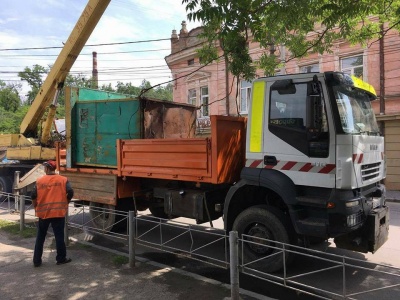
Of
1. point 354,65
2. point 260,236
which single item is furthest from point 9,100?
point 260,236

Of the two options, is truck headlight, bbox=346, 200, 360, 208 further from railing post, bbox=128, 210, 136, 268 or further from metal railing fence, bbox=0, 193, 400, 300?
railing post, bbox=128, 210, 136, 268

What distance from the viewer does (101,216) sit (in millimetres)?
7078

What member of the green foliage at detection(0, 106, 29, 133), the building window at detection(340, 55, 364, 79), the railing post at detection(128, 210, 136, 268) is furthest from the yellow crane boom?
the green foliage at detection(0, 106, 29, 133)

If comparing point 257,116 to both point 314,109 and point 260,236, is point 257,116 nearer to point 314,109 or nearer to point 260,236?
point 314,109

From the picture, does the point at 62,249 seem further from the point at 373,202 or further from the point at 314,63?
the point at 314,63

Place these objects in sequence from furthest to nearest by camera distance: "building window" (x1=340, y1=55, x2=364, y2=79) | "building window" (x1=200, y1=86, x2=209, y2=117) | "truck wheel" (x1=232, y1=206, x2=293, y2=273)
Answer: "building window" (x1=200, y1=86, x2=209, y2=117) → "building window" (x1=340, y1=55, x2=364, y2=79) → "truck wheel" (x1=232, y1=206, x2=293, y2=273)

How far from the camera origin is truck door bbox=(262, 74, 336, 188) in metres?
4.17

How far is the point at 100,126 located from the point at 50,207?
7.63ft

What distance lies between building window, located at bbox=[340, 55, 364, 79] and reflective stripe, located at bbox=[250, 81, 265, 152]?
1046cm

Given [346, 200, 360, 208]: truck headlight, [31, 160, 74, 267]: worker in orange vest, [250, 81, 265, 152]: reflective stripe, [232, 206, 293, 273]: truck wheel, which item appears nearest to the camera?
[346, 200, 360, 208]: truck headlight

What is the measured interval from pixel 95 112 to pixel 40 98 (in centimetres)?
396

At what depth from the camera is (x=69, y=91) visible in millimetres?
7348

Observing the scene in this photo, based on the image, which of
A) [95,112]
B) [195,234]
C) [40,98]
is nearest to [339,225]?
[195,234]

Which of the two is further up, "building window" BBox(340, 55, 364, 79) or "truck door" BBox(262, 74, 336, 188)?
"building window" BBox(340, 55, 364, 79)
